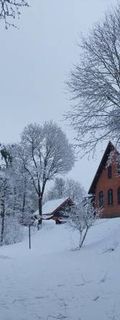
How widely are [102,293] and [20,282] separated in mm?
3002

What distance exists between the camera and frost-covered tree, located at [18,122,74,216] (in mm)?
56312

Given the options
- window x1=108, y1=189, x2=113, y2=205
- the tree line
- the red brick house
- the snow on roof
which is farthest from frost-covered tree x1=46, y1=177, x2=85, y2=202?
window x1=108, y1=189, x2=113, y2=205

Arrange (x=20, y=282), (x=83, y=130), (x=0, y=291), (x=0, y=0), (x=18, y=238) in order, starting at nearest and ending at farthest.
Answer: (x=0, y=0), (x=0, y=291), (x=20, y=282), (x=83, y=130), (x=18, y=238)

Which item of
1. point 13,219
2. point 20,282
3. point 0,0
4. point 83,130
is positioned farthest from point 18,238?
point 0,0

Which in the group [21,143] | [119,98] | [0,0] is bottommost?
[0,0]

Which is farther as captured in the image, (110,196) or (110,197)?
(110,196)

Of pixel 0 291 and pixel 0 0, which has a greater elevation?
pixel 0 0

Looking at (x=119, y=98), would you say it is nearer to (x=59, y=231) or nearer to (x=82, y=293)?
(x=82, y=293)

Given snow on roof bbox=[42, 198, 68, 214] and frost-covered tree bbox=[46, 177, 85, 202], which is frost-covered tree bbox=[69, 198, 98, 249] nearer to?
snow on roof bbox=[42, 198, 68, 214]

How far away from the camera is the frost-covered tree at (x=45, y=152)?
5631cm

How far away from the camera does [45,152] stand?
2243 inches

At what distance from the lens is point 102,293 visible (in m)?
12.4

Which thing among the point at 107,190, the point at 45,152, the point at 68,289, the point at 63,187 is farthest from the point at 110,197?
the point at 63,187

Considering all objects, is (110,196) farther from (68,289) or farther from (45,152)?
(68,289)
